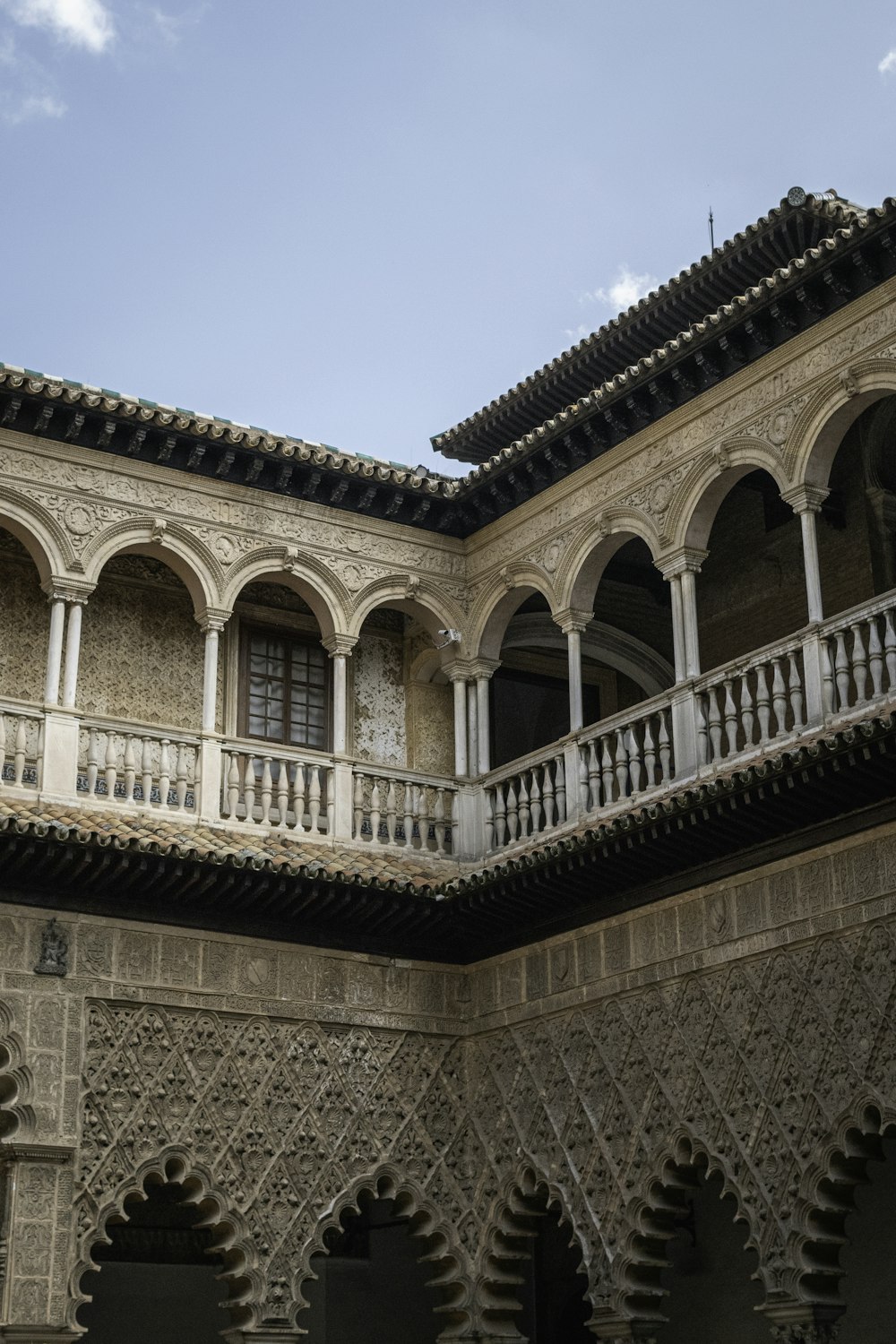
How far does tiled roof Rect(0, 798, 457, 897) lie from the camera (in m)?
10.4

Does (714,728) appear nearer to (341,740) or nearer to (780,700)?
(780,700)

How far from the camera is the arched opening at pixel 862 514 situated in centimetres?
1230

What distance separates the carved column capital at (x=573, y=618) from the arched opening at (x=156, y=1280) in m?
4.94

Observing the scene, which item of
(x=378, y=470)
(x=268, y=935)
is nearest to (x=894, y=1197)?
(x=268, y=935)

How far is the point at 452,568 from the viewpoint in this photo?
13445 millimetres

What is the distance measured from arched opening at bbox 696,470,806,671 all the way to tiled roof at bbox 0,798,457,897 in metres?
2.71

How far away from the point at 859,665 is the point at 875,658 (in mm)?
142

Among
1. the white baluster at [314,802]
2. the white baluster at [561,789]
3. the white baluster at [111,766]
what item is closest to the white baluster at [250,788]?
the white baluster at [314,802]

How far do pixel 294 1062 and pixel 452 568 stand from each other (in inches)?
151

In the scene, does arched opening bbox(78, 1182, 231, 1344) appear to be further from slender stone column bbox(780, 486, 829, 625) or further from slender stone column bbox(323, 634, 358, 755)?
slender stone column bbox(780, 486, 829, 625)

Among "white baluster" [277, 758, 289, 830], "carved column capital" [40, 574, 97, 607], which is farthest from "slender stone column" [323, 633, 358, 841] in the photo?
"carved column capital" [40, 574, 97, 607]

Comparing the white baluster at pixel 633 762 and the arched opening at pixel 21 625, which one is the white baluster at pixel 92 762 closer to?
the arched opening at pixel 21 625

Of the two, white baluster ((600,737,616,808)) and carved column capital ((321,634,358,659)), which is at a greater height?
carved column capital ((321,634,358,659))

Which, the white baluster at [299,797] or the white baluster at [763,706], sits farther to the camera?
the white baluster at [299,797]
